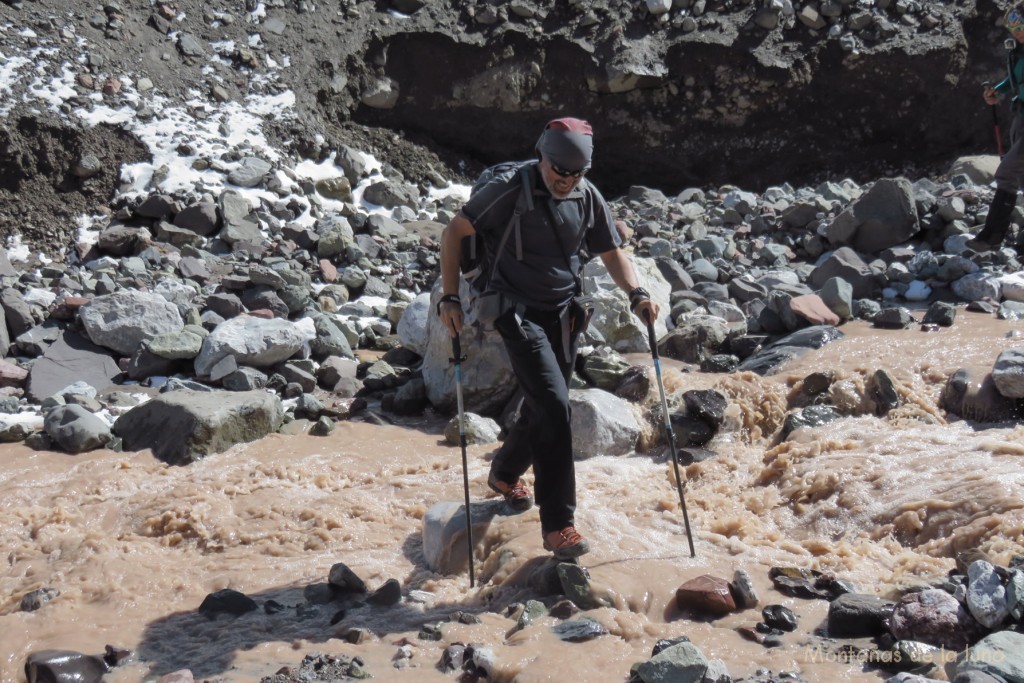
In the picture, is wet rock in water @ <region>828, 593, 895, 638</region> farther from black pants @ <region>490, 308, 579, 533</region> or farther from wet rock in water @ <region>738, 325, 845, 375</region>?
wet rock in water @ <region>738, 325, 845, 375</region>

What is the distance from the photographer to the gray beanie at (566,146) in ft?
13.6

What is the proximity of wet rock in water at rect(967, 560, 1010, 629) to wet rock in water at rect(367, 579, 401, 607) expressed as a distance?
2393 mm

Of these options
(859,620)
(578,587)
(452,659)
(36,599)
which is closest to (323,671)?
(452,659)

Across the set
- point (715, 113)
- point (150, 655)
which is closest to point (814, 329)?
point (150, 655)

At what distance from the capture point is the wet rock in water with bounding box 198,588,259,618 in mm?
4570

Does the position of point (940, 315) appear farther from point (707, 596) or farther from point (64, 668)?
point (64, 668)

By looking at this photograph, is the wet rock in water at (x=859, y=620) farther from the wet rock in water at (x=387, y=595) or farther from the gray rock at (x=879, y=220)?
the gray rock at (x=879, y=220)

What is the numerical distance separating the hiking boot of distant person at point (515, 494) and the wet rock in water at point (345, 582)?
81 centimetres

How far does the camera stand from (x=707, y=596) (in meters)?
4.16

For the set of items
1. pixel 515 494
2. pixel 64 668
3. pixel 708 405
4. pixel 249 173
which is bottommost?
pixel 64 668

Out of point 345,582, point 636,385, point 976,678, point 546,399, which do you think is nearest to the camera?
point 976,678

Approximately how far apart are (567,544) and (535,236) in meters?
1.34

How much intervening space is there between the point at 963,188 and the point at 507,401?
257 inches

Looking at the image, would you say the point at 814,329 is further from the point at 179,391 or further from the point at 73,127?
the point at 73,127
